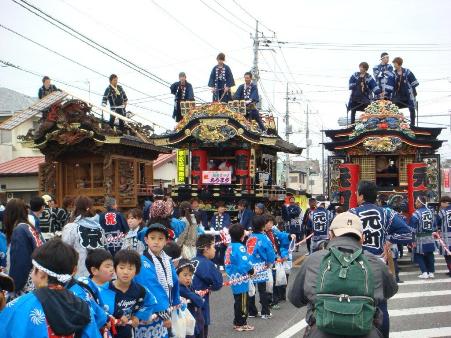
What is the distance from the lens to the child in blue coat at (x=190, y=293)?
6.55 metres

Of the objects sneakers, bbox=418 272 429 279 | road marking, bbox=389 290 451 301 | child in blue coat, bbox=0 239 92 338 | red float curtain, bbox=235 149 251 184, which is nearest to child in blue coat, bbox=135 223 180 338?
child in blue coat, bbox=0 239 92 338

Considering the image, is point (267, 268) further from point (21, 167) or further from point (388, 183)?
point (21, 167)

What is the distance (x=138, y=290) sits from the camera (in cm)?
543

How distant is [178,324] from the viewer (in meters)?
6.15

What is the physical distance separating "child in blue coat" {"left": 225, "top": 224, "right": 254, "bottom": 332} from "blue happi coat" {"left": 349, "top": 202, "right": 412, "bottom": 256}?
7.75 ft

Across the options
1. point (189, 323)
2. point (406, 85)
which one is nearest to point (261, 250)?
point (189, 323)

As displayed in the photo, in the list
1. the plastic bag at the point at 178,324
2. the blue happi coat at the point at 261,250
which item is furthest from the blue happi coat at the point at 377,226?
the blue happi coat at the point at 261,250

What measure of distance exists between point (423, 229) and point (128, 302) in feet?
33.5

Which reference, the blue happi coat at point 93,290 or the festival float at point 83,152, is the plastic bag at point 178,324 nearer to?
the blue happi coat at point 93,290

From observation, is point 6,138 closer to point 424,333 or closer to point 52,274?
point 424,333

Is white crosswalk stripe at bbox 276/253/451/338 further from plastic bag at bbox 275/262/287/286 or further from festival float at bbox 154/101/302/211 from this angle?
festival float at bbox 154/101/302/211

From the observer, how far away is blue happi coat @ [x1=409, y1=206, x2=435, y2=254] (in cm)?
1359

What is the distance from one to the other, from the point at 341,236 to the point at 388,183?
583 inches

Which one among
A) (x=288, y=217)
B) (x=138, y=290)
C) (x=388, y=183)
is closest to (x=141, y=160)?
(x=288, y=217)
